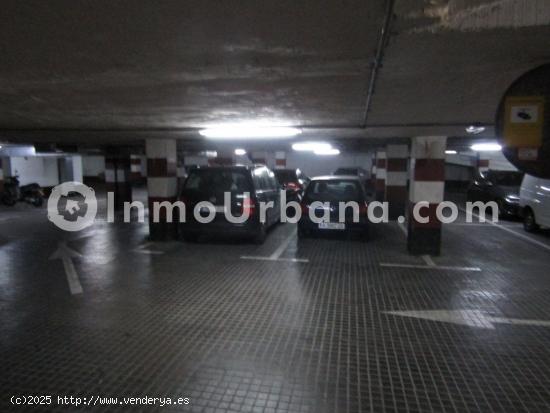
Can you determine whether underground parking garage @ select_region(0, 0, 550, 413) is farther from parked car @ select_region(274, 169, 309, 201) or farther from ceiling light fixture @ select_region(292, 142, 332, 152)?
ceiling light fixture @ select_region(292, 142, 332, 152)

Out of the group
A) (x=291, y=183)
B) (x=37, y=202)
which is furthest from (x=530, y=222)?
(x=37, y=202)

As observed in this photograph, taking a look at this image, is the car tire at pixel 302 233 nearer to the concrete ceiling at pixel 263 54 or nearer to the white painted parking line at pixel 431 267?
the white painted parking line at pixel 431 267

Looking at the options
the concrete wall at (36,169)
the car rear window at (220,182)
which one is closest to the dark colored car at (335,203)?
the car rear window at (220,182)

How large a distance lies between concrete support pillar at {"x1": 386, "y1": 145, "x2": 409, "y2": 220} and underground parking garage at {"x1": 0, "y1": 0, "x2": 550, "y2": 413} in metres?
3.73

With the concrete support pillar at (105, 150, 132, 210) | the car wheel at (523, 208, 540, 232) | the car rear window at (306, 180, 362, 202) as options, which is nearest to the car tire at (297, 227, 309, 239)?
the car rear window at (306, 180, 362, 202)

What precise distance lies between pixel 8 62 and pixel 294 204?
10.4m

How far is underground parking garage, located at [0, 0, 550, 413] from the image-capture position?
2248mm

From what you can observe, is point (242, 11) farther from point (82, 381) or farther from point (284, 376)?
point (82, 381)

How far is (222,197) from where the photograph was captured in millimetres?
7672

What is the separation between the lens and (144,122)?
6020 mm

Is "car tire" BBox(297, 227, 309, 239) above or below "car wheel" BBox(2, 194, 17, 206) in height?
below

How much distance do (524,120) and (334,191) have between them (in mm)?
5992

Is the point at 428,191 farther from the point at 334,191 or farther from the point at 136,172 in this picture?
the point at 136,172

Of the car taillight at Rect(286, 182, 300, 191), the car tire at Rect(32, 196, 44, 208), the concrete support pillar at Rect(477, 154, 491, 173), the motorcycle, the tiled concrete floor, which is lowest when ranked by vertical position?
the tiled concrete floor
